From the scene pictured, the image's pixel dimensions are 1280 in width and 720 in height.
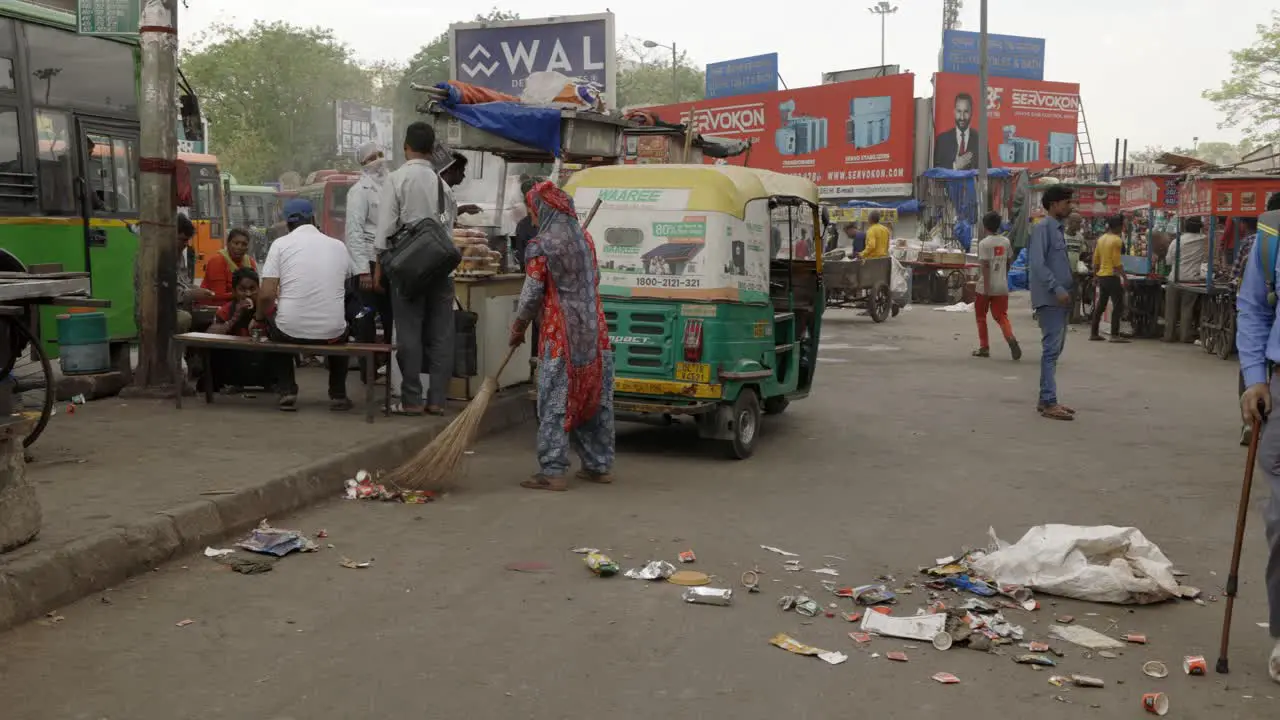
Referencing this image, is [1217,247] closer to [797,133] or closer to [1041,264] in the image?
[1041,264]

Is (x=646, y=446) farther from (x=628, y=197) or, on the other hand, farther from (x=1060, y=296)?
(x=1060, y=296)

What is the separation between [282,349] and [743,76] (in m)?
46.1

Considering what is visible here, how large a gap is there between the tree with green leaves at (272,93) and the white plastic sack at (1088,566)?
51606 millimetres

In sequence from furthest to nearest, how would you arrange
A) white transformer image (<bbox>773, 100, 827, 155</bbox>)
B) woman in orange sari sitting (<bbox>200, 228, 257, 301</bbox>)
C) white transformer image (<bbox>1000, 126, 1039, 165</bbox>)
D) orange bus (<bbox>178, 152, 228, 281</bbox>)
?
white transformer image (<bbox>773, 100, 827, 155</bbox>)
white transformer image (<bbox>1000, 126, 1039, 165</bbox>)
orange bus (<bbox>178, 152, 228, 281</bbox>)
woman in orange sari sitting (<bbox>200, 228, 257, 301</bbox>)

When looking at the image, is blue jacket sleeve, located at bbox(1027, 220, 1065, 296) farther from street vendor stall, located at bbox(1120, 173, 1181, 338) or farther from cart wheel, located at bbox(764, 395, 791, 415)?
street vendor stall, located at bbox(1120, 173, 1181, 338)

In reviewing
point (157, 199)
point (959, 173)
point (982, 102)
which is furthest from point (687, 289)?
point (959, 173)

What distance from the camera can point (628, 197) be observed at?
8703 mm

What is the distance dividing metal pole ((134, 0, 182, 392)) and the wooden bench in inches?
15.9

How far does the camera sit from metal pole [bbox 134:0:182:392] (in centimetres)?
932

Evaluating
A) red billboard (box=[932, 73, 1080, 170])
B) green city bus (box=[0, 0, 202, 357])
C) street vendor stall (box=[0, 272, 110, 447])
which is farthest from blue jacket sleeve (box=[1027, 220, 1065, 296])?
red billboard (box=[932, 73, 1080, 170])

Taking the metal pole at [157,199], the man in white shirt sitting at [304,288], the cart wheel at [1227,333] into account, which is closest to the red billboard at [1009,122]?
the cart wheel at [1227,333]

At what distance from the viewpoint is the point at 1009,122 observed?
1719 inches

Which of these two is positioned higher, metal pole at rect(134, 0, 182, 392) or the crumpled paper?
metal pole at rect(134, 0, 182, 392)

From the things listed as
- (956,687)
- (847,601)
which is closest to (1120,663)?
(956,687)
